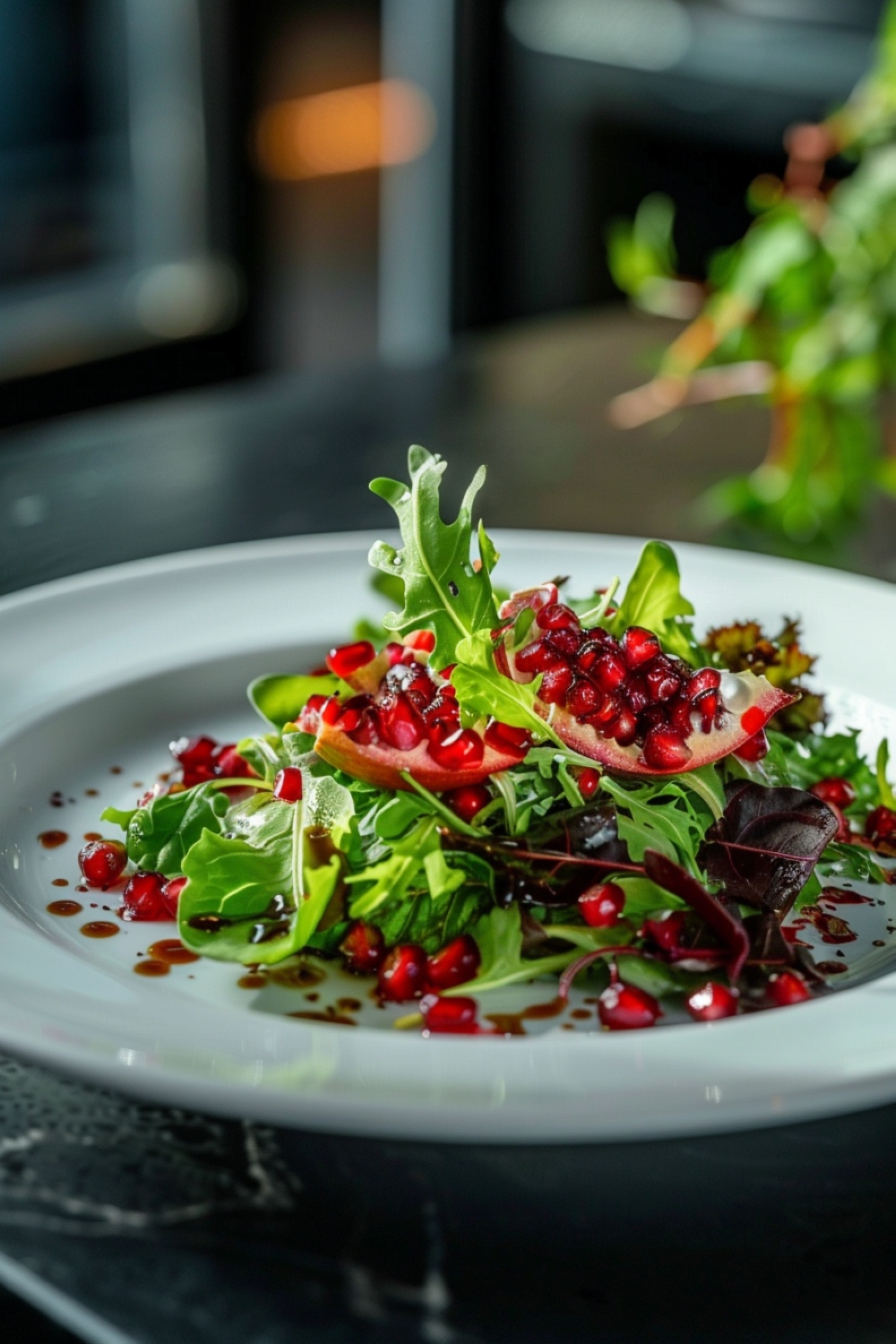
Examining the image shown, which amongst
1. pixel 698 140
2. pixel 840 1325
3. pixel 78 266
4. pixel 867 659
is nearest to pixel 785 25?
pixel 698 140

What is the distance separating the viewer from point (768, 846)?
1.04 metres

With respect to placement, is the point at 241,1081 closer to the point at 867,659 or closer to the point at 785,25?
the point at 867,659

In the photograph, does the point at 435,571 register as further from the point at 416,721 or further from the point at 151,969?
the point at 151,969

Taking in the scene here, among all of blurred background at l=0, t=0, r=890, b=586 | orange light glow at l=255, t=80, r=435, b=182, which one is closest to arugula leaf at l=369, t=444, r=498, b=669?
blurred background at l=0, t=0, r=890, b=586

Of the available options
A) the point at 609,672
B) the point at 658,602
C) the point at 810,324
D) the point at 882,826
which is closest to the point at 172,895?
the point at 609,672

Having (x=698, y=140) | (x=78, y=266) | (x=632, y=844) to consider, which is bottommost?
(x=78, y=266)

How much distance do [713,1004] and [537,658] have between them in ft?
0.88

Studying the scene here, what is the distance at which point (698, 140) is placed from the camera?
426cm

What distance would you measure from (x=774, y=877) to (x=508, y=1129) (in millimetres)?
388

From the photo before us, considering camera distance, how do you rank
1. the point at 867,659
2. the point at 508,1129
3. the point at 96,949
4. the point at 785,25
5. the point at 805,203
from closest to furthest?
the point at 508,1129
the point at 96,949
the point at 867,659
the point at 805,203
the point at 785,25

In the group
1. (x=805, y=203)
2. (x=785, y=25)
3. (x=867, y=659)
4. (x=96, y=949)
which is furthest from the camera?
(x=785, y=25)

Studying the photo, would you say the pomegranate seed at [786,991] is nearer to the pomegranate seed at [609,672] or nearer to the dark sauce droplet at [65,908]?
the pomegranate seed at [609,672]

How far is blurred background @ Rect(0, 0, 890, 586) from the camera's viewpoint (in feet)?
13.2

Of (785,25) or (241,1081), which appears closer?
(241,1081)
